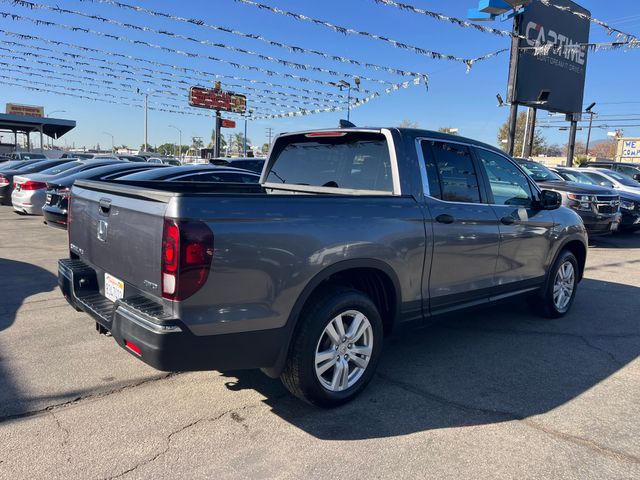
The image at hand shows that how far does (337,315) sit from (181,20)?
10.2 m

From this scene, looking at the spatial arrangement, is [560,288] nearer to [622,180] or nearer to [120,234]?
[120,234]

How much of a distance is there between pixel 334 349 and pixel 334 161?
172 cm

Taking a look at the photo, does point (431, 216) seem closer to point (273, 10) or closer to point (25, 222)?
point (273, 10)

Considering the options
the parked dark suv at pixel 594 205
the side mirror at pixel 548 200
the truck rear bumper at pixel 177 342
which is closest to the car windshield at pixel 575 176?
the parked dark suv at pixel 594 205

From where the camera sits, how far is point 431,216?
3.75 meters

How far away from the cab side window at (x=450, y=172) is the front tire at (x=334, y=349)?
1175 mm

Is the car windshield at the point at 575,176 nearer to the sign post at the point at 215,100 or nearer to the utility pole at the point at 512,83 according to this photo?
the utility pole at the point at 512,83

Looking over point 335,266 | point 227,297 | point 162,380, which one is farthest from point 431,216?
point 162,380

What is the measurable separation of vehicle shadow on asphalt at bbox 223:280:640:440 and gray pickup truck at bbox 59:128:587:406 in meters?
0.25

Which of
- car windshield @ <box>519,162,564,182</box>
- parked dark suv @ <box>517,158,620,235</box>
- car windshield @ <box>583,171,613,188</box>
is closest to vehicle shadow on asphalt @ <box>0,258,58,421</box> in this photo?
parked dark suv @ <box>517,158,620,235</box>

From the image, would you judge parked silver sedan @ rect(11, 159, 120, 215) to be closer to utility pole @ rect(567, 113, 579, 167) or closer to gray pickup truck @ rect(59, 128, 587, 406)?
gray pickup truck @ rect(59, 128, 587, 406)

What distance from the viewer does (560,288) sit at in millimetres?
5562

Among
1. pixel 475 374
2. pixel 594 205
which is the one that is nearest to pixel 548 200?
pixel 475 374

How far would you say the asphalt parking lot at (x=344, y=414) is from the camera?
272cm
